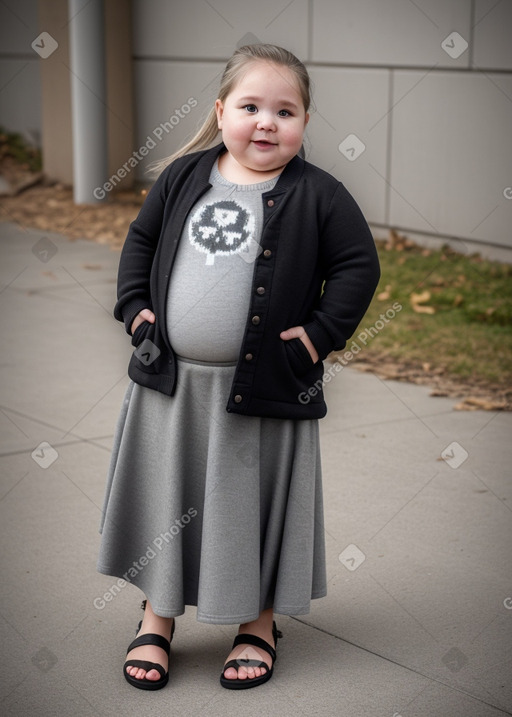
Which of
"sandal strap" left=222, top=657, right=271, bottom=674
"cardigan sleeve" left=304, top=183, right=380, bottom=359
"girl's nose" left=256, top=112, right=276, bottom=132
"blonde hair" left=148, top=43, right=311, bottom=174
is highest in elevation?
"blonde hair" left=148, top=43, right=311, bottom=174

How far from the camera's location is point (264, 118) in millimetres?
2697

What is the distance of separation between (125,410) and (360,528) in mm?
1306

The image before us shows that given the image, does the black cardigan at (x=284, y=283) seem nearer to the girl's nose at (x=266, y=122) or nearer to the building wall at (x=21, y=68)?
the girl's nose at (x=266, y=122)

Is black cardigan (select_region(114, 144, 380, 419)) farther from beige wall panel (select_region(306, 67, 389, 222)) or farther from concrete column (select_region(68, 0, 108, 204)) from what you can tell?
concrete column (select_region(68, 0, 108, 204))

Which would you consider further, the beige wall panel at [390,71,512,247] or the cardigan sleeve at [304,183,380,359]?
the beige wall panel at [390,71,512,247]

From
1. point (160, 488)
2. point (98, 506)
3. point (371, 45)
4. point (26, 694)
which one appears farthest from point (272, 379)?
point (371, 45)

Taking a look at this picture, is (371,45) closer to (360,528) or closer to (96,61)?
(96,61)

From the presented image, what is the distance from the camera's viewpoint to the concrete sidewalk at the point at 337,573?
2.83 m

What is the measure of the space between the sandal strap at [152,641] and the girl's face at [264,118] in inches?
53.8

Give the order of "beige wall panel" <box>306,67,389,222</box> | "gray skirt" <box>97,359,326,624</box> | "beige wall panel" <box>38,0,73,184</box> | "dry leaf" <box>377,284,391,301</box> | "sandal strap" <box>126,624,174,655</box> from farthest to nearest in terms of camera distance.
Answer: "beige wall panel" <box>38,0,73,184</box> < "beige wall panel" <box>306,67,389,222</box> < "dry leaf" <box>377,284,391,301</box> < "sandal strap" <box>126,624,174,655</box> < "gray skirt" <box>97,359,326,624</box>

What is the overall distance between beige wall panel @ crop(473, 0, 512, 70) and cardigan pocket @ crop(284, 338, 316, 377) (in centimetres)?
596

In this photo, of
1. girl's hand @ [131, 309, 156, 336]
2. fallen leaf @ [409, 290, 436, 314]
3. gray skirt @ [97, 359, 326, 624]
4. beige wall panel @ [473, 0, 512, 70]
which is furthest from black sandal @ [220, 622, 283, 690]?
beige wall panel @ [473, 0, 512, 70]

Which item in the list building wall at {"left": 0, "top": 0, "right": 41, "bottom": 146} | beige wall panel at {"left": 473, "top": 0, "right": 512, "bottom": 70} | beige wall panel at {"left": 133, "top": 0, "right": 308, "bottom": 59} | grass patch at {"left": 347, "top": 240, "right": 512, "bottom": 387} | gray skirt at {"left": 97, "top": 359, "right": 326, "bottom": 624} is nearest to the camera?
gray skirt at {"left": 97, "top": 359, "right": 326, "bottom": 624}

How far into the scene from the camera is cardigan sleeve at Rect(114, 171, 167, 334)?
290 cm
